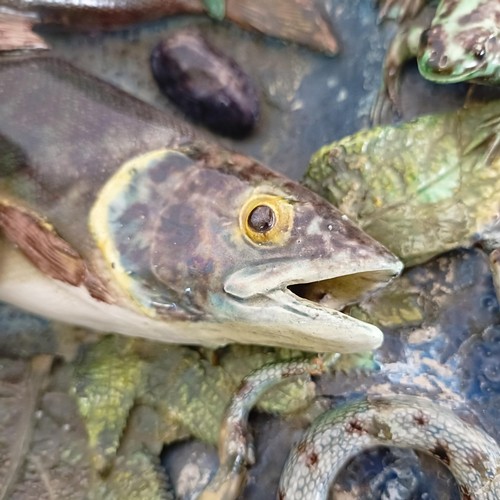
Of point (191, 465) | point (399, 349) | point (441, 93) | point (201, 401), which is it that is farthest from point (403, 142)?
point (191, 465)

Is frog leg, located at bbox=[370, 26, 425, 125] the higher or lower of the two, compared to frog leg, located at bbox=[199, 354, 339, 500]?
higher

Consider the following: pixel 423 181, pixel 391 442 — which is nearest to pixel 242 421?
pixel 391 442

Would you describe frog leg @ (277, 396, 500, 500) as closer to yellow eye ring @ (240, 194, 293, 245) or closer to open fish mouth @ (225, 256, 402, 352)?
open fish mouth @ (225, 256, 402, 352)

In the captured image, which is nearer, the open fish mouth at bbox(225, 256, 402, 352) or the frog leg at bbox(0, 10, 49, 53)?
the open fish mouth at bbox(225, 256, 402, 352)

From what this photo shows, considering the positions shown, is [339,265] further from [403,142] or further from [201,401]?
[201,401]

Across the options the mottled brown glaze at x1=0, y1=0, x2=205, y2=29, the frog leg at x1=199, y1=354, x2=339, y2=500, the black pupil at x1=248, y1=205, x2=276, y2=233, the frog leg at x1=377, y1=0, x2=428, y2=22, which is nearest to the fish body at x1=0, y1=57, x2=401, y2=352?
the black pupil at x1=248, y1=205, x2=276, y2=233

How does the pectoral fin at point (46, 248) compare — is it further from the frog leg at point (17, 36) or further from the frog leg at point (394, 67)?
the frog leg at point (394, 67)

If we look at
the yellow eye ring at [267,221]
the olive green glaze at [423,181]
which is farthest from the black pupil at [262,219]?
the olive green glaze at [423,181]
